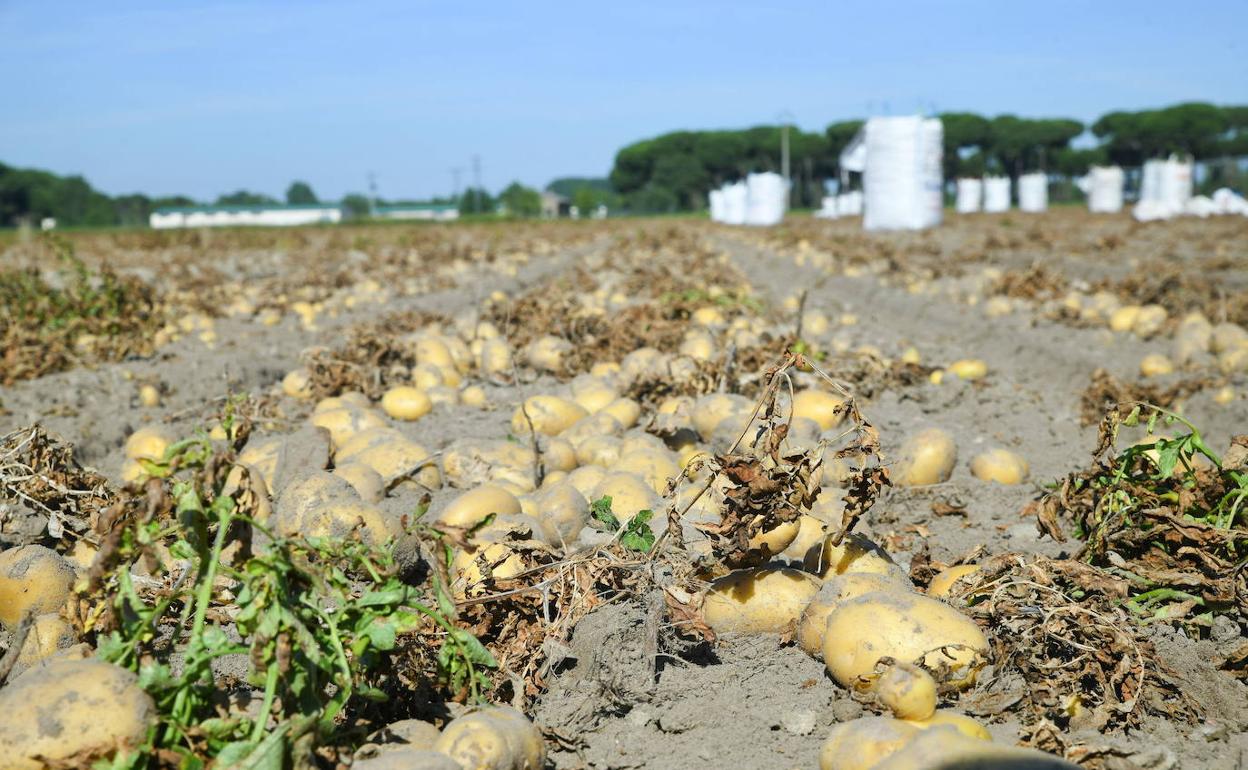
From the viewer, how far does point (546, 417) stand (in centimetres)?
501

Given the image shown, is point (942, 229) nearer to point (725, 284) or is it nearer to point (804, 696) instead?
Answer: point (725, 284)

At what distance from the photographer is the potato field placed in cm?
196

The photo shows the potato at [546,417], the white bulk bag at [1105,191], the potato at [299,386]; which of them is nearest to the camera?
the potato at [546,417]

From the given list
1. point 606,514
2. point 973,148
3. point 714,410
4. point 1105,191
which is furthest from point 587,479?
point 973,148

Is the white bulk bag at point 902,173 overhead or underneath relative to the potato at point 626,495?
overhead

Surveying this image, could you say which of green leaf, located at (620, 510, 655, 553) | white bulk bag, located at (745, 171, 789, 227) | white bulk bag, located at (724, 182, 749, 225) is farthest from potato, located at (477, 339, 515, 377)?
white bulk bag, located at (724, 182, 749, 225)

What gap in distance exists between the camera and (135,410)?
610 centimetres

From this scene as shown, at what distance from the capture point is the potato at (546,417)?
500cm

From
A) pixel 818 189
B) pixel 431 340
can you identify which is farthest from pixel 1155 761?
pixel 818 189

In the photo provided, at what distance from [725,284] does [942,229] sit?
1555 cm

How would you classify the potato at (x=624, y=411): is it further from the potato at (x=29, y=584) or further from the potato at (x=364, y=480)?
the potato at (x=29, y=584)

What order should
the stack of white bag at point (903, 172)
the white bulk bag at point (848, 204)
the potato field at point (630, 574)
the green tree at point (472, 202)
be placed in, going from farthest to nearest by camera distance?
the green tree at point (472, 202) < the white bulk bag at point (848, 204) < the stack of white bag at point (903, 172) < the potato field at point (630, 574)

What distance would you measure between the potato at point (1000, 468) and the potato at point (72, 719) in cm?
364

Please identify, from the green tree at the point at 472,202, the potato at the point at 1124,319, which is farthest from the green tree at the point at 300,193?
the potato at the point at 1124,319
